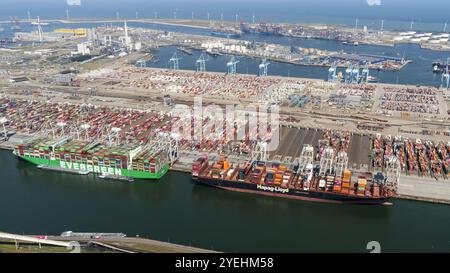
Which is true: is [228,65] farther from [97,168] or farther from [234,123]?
[97,168]

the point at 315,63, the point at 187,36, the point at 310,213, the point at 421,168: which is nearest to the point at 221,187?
the point at 310,213

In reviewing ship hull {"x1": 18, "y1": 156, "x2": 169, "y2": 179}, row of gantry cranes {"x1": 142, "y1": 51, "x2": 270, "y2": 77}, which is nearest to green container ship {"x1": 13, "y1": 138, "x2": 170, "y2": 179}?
ship hull {"x1": 18, "y1": 156, "x2": 169, "y2": 179}

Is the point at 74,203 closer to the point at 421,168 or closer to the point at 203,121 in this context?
the point at 203,121

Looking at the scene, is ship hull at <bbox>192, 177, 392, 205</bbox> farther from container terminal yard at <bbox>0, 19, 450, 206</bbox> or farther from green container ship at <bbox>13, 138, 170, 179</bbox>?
green container ship at <bbox>13, 138, 170, 179</bbox>

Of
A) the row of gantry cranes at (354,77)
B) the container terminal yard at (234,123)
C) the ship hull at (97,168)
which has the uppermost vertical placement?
the row of gantry cranes at (354,77)

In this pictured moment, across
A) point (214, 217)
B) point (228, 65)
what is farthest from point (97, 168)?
point (228, 65)

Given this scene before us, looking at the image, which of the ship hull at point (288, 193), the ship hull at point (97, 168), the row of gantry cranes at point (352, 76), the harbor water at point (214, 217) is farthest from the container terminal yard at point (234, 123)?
the harbor water at point (214, 217)

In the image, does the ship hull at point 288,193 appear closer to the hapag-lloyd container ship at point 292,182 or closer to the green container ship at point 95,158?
the hapag-lloyd container ship at point 292,182
